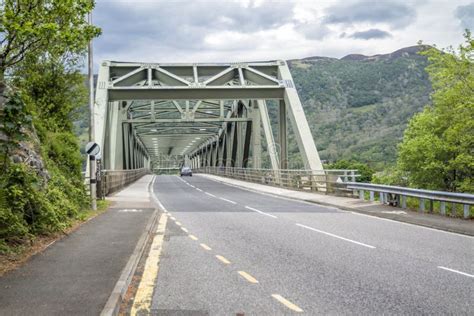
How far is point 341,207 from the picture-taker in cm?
1942

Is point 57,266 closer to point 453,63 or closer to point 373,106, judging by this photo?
point 453,63

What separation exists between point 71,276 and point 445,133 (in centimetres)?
3276

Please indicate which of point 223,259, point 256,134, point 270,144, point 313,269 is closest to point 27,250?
point 223,259

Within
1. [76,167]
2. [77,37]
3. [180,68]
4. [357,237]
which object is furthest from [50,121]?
[180,68]

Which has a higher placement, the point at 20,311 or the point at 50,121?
the point at 50,121

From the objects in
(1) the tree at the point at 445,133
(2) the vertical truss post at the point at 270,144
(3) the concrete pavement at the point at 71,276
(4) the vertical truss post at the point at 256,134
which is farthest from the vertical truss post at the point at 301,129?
(3) the concrete pavement at the point at 71,276

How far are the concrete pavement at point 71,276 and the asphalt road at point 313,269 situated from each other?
732mm

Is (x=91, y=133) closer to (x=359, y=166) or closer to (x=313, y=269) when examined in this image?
(x=313, y=269)

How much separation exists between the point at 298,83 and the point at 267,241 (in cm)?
17805

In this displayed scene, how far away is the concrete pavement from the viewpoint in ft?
18.5

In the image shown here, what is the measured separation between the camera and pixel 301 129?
29156mm

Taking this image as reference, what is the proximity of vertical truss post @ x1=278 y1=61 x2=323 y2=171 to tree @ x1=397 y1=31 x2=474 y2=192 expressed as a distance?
7.29 m

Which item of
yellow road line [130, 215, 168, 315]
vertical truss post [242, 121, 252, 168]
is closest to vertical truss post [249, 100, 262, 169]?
vertical truss post [242, 121, 252, 168]

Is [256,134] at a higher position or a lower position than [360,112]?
lower
